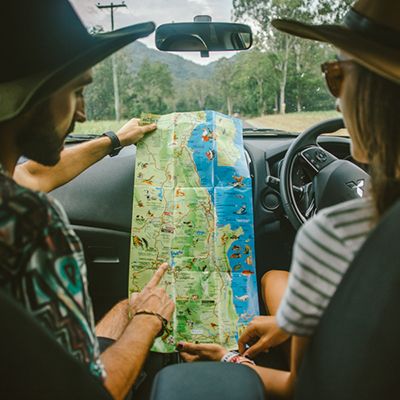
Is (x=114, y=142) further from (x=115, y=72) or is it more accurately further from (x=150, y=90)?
(x=150, y=90)

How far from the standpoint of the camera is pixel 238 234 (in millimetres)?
2041

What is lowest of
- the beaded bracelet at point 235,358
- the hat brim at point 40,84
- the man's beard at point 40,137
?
the beaded bracelet at point 235,358

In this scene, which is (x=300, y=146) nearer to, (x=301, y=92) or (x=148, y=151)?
(x=301, y=92)

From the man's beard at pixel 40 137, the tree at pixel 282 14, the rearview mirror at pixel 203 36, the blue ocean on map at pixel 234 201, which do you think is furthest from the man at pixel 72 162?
the man's beard at pixel 40 137

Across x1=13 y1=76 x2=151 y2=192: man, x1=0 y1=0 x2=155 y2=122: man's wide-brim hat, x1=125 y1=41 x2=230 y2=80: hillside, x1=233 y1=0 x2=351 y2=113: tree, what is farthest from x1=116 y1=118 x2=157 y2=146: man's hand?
x1=0 y1=0 x2=155 y2=122: man's wide-brim hat

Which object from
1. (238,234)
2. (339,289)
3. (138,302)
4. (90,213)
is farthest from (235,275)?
(339,289)


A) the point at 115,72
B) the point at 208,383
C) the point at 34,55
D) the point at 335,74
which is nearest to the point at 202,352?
the point at 208,383

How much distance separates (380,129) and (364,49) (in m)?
0.16

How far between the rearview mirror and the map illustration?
32cm

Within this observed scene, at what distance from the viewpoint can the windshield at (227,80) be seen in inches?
78.5

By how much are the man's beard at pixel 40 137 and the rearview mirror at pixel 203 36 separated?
42.2 inches

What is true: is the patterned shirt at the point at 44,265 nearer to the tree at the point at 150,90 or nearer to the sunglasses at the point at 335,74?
the sunglasses at the point at 335,74

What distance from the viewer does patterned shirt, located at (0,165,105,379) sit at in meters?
0.78

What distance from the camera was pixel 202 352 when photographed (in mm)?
1718
